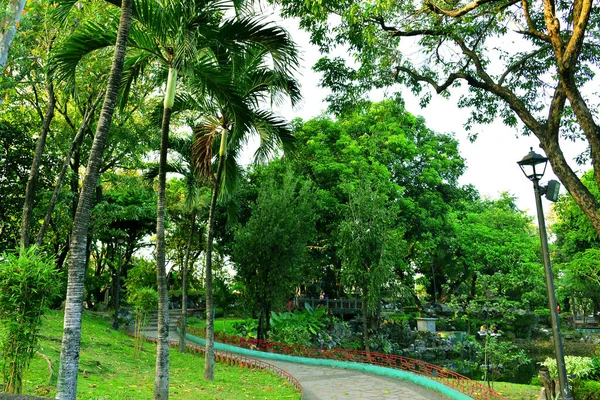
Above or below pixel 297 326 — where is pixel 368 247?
above

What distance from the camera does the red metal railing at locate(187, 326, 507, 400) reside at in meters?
10.3

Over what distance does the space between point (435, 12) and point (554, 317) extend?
24.1ft

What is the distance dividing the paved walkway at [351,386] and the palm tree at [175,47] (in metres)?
4.91

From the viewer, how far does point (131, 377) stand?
10477 millimetres

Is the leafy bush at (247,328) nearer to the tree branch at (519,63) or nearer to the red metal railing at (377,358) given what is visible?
the red metal railing at (377,358)

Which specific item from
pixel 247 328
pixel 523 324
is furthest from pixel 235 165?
pixel 523 324

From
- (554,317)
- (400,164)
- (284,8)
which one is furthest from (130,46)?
(400,164)

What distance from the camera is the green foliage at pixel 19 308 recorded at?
18.8 ft

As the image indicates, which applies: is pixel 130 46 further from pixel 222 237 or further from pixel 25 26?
pixel 222 237

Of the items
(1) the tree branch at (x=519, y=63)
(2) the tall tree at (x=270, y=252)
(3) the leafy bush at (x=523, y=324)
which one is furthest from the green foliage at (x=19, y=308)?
Answer: (3) the leafy bush at (x=523, y=324)

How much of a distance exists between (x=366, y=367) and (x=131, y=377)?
7.58 metres

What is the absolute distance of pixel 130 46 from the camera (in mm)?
8492

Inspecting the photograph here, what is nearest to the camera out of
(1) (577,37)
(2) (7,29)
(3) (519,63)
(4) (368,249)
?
(2) (7,29)

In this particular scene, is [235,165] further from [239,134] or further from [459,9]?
[459,9]
